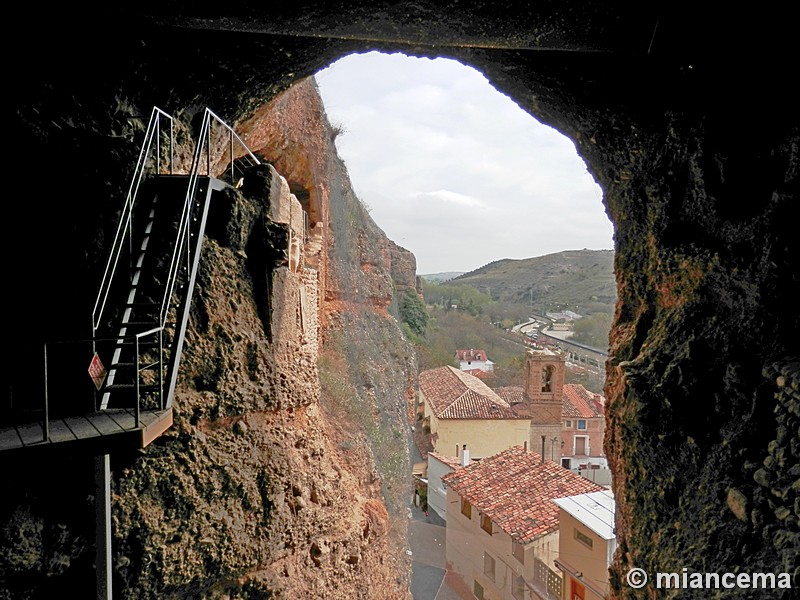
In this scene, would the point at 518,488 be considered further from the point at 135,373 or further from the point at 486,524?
the point at 135,373

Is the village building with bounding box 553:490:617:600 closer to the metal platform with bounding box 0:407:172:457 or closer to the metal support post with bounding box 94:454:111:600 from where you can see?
the metal support post with bounding box 94:454:111:600

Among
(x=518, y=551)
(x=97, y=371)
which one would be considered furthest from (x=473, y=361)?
(x=97, y=371)

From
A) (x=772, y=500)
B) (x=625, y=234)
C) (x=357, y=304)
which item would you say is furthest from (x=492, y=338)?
(x=772, y=500)

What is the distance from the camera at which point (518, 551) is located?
856 centimetres

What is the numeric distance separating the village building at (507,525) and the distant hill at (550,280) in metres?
6.76

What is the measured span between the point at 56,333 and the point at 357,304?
629 centimetres

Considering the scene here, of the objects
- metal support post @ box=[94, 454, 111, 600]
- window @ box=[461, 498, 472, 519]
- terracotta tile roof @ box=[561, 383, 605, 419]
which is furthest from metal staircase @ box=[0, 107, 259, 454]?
terracotta tile roof @ box=[561, 383, 605, 419]

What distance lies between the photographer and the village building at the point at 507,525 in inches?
329

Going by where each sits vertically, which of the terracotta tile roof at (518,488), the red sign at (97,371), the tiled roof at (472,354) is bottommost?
the terracotta tile roof at (518,488)

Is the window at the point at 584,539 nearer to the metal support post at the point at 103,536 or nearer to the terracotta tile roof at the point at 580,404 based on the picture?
the metal support post at the point at 103,536

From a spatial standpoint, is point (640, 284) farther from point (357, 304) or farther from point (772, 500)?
point (357, 304)

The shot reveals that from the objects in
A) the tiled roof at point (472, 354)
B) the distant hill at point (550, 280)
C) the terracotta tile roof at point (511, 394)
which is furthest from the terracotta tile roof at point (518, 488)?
the tiled roof at point (472, 354)

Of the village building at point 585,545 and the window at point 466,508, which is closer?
the village building at point 585,545

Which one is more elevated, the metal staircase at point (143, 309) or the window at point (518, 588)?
the metal staircase at point (143, 309)
